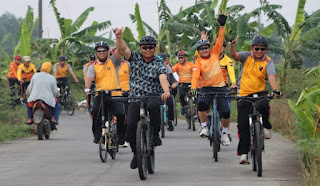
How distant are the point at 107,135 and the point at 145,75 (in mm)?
2345

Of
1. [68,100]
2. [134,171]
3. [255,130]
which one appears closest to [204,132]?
[134,171]

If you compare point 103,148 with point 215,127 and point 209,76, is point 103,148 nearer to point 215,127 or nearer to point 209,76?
point 215,127

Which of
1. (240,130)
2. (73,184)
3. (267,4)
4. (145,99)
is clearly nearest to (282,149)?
(240,130)

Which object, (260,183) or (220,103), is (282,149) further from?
(260,183)

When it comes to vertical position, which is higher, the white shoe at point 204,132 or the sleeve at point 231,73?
the sleeve at point 231,73

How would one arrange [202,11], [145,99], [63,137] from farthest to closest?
[202,11] → [63,137] → [145,99]

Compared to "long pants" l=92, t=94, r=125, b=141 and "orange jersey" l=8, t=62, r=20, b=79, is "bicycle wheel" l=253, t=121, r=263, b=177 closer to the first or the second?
"long pants" l=92, t=94, r=125, b=141

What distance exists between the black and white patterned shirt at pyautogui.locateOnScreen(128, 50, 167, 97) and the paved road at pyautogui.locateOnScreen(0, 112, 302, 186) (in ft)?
3.99

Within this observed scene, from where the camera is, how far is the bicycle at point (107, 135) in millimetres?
12961

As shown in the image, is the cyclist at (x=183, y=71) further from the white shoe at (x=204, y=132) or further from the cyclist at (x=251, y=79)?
the cyclist at (x=251, y=79)

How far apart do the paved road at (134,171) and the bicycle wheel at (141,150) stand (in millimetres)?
145

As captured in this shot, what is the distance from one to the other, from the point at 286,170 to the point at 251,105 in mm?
1095

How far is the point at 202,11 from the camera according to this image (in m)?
33.8

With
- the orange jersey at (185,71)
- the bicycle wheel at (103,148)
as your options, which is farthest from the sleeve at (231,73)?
the orange jersey at (185,71)
